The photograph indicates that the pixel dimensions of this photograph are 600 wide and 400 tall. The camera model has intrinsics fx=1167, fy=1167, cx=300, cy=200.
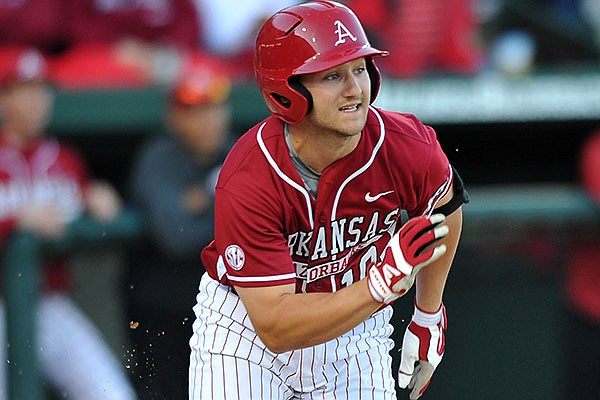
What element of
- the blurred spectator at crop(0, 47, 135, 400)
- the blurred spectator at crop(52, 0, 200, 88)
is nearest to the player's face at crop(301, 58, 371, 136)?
the blurred spectator at crop(0, 47, 135, 400)

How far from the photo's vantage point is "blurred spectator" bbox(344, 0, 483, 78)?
660 cm

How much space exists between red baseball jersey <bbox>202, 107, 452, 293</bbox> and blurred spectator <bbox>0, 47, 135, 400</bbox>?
242 cm

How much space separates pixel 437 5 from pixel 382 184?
142 inches

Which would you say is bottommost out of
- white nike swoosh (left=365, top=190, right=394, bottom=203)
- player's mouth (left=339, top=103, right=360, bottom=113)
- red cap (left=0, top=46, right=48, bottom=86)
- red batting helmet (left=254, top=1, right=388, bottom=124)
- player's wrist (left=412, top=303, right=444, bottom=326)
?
player's wrist (left=412, top=303, right=444, bottom=326)

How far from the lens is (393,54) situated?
661 cm

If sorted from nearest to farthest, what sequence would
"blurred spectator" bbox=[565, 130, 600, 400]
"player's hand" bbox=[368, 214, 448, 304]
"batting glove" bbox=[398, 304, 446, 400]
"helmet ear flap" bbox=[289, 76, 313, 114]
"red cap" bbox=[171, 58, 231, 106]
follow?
"player's hand" bbox=[368, 214, 448, 304], "helmet ear flap" bbox=[289, 76, 313, 114], "batting glove" bbox=[398, 304, 446, 400], "red cap" bbox=[171, 58, 231, 106], "blurred spectator" bbox=[565, 130, 600, 400]

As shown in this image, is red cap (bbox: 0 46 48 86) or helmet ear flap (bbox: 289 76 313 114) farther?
red cap (bbox: 0 46 48 86)

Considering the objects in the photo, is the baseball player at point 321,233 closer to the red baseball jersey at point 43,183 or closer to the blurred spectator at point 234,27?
the red baseball jersey at point 43,183

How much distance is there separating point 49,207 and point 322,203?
272 centimetres

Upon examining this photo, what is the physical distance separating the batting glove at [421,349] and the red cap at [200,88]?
2.43m

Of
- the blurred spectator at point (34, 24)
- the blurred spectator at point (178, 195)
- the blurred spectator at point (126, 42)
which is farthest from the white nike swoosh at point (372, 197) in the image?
the blurred spectator at point (34, 24)

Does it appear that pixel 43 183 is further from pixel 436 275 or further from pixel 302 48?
pixel 302 48

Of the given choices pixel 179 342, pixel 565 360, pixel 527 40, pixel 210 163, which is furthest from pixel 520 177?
pixel 179 342

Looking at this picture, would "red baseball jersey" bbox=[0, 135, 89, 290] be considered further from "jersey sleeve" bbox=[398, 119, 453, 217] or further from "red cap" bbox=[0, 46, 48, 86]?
"jersey sleeve" bbox=[398, 119, 453, 217]
